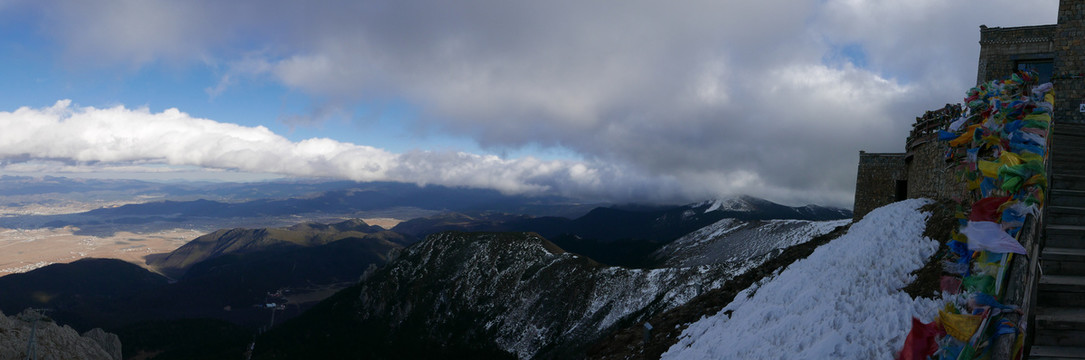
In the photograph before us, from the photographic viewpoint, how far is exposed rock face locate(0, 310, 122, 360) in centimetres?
4338

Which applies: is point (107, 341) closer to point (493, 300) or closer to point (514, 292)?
point (493, 300)

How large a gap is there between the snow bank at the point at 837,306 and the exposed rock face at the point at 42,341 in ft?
179

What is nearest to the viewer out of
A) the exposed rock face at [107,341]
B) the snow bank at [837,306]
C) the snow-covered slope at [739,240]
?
the snow bank at [837,306]

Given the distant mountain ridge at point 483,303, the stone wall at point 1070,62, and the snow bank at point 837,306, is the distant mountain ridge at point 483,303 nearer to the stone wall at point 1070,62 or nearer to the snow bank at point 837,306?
the snow bank at point 837,306

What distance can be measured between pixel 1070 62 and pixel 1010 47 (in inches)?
528

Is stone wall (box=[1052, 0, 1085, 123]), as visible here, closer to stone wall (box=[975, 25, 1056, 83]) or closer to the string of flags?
stone wall (box=[975, 25, 1056, 83])

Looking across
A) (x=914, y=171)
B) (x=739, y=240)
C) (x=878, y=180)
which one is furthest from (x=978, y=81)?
(x=739, y=240)

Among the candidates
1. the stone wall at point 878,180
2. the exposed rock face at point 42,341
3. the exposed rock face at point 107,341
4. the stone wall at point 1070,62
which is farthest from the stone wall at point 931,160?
the exposed rock face at point 107,341

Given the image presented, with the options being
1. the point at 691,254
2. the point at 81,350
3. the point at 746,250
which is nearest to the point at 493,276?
the point at 691,254

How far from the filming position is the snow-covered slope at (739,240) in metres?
85.5

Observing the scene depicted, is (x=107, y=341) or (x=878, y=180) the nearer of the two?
(x=878, y=180)

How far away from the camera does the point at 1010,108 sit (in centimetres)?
923

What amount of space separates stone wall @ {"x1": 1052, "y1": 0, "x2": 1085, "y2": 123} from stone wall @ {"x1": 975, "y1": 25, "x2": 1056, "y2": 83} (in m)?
12.0

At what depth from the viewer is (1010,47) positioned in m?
27.7
